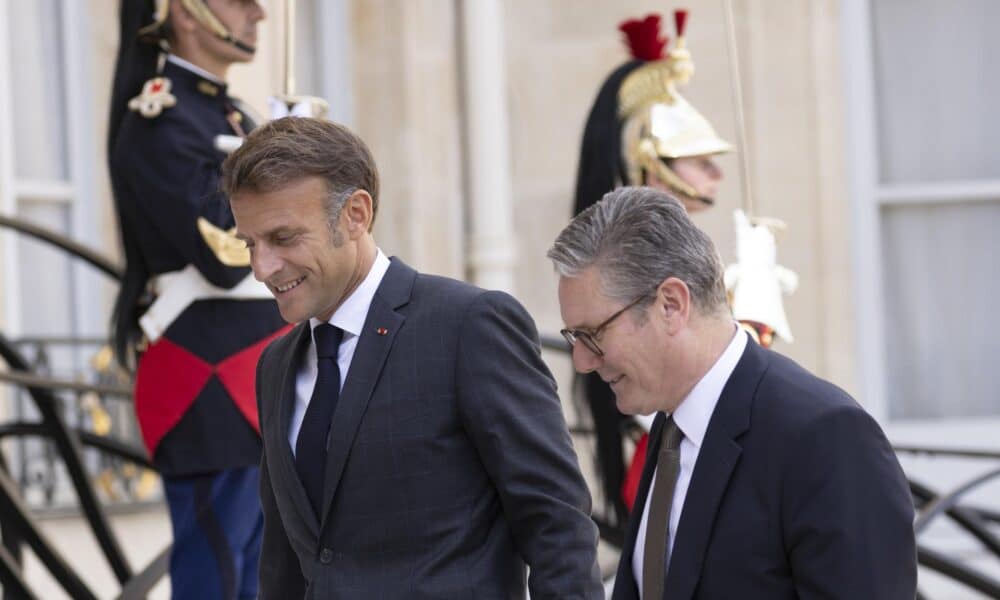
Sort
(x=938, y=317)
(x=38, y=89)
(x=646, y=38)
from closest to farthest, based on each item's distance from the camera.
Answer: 1. (x=646, y=38)
2. (x=38, y=89)
3. (x=938, y=317)

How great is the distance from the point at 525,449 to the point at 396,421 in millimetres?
196

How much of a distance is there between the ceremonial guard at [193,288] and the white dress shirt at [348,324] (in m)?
1.03

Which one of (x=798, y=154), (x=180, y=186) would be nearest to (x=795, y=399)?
(x=180, y=186)

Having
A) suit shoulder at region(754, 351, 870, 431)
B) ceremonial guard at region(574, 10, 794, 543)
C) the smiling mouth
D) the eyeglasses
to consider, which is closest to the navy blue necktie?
the smiling mouth

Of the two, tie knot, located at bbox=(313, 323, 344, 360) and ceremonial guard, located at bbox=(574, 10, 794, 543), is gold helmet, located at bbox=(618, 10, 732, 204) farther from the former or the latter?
tie knot, located at bbox=(313, 323, 344, 360)

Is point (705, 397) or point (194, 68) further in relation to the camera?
point (194, 68)

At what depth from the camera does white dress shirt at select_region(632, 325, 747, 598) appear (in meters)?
2.44

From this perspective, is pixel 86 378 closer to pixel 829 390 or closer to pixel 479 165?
pixel 479 165

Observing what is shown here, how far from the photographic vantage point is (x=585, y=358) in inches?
98.3

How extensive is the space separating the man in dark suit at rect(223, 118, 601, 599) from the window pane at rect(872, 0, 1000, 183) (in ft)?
19.3

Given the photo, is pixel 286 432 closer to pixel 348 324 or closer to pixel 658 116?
pixel 348 324

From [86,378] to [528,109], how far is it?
2579 millimetres

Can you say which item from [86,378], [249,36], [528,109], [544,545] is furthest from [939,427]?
[544,545]

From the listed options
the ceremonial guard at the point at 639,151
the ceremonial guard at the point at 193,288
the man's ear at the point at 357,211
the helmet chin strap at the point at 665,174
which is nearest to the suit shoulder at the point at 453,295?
the man's ear at the point at 357,211
